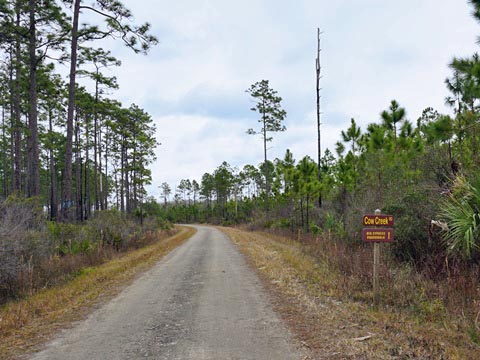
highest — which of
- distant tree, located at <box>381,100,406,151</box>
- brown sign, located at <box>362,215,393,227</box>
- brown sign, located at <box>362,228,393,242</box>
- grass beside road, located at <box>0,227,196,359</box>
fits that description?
distant tree, located at <box>381,100,406,151</box>

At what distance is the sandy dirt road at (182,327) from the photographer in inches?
189

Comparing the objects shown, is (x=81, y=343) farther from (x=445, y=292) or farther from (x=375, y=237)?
(x=445, y=292)

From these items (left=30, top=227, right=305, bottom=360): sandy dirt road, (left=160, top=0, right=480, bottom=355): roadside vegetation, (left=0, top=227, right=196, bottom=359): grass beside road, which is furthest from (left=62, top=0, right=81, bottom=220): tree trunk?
(left=160, top=0, right=480, bottom=355): roadside vegetation

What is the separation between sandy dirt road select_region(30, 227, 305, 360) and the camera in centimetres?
479

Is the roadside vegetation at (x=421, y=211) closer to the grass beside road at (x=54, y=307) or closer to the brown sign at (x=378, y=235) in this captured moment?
the brown sign at (x=378, y=235)

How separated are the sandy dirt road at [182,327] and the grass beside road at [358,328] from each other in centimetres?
39

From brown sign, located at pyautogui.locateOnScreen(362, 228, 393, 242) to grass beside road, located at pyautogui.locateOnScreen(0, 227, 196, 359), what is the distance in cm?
522

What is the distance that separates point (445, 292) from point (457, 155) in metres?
5.61

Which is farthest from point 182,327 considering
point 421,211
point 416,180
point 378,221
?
point 416,180

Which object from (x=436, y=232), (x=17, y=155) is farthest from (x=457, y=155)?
(x=17, y=155)

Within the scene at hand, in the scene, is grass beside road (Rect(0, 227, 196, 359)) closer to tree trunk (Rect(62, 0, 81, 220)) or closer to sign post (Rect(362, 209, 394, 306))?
sign post (Rect(362, 209, 394, 306))

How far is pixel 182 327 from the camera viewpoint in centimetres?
588

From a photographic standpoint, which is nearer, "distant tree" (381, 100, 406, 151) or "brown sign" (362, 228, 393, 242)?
"brown sign" (362, 228, 393, 242)

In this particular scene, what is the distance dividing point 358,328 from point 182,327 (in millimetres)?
2668
